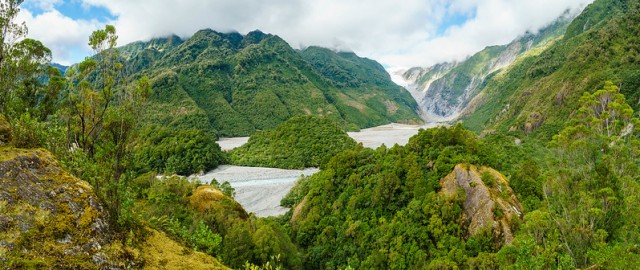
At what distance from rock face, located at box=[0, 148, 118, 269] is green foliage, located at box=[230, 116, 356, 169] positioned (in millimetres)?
96948

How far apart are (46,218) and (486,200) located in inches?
1260

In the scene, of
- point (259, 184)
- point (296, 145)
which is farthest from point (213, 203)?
point (296, 145)

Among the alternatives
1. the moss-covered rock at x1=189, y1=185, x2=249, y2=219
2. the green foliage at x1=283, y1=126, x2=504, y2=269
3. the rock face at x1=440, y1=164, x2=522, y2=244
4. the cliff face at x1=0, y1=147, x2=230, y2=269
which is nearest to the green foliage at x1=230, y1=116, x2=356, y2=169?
the green foliage at x1=283, y1=126, x2=504, y2=269

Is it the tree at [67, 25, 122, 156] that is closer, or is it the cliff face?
the cliff face

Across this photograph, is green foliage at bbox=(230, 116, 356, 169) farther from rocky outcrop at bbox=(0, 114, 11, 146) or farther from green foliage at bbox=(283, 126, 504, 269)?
rocky outcrop at bbox=(0, 114, 11, 146)

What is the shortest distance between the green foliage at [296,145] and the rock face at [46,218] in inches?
3817

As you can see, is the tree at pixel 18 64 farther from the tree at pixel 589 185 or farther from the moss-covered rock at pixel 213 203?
the tree at pixel 589 185

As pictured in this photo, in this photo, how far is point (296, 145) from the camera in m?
119

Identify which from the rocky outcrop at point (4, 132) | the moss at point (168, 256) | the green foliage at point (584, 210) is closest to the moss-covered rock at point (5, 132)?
the rocky outcrop at point (4, 132)

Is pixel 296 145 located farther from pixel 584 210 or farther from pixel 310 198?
pixel 584 210

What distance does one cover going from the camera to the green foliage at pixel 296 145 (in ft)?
372

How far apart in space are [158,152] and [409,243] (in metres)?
94.8

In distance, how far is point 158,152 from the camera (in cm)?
10888

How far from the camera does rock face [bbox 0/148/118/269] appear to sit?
28.0ft
